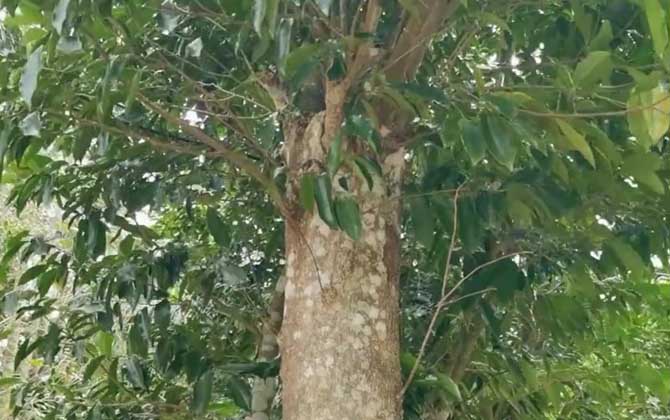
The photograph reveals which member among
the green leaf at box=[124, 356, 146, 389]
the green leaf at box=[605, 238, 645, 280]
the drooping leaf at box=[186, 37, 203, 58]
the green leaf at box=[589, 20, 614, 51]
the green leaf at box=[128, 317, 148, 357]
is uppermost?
the drooping leaf at box=[186, 37, 203, 58]

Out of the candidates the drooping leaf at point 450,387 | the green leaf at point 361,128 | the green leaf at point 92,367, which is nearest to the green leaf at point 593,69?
the green leaf at point 361,128

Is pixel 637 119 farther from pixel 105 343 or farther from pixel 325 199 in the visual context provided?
pixel 105 343

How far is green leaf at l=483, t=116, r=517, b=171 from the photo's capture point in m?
0.95

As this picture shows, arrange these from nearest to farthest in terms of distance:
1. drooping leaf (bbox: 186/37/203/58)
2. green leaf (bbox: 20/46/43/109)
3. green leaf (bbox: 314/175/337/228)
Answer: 1. green leaf (bbox: 20/46/43/109)
2. green leaf (bbox: 314/175/337/228)
3. drooping leaf (bbox: 186/37/203/58)

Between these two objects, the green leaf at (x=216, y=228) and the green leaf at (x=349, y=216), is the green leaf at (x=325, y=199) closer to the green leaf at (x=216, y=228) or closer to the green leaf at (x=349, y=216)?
the green leaf at (x=349, y=216)

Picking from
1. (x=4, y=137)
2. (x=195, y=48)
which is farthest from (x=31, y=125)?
(x=195, y=48)

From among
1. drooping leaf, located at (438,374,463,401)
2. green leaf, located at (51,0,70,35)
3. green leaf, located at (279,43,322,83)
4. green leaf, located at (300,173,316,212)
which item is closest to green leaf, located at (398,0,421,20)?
green leaf, located at (279,43,322,83)

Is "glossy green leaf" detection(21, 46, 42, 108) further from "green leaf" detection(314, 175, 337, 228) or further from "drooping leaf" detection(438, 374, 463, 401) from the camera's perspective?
"drooping leaf" detection(438, 374, 463, 401)

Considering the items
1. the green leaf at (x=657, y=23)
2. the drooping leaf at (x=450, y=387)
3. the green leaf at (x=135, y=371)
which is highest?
the green leaf at (x=657, y=23)

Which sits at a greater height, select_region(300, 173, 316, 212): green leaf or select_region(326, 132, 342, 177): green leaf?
select_region(326, 132, 342, 177): green leaf

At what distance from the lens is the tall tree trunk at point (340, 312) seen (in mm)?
1089

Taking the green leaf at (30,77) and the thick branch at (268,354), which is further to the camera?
the thick branch at (268,354)

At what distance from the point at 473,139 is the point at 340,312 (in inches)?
11.7

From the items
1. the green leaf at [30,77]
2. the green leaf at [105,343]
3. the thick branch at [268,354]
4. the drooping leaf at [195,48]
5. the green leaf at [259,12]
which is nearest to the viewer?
the green leaf at [259,12]
